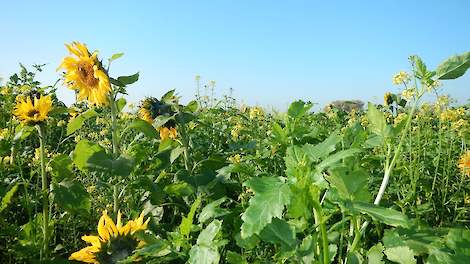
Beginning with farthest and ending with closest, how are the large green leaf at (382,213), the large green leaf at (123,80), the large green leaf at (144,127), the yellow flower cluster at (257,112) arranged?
the yellow flower cluster at (257,112), the large green leaf at (123,80), the large green leaf at (144,127), the large green leaf at (382,213)

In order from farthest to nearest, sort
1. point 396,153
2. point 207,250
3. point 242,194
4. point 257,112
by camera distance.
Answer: point 257,112 → point 242,194 → point 207,250 → point 396,153

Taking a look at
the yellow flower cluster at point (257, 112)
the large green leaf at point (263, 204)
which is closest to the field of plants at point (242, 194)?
the large green leaf at point (263, 204)

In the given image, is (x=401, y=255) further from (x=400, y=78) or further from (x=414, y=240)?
(x=400, y=78)

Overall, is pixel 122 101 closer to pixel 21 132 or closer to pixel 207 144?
pixel 21 132

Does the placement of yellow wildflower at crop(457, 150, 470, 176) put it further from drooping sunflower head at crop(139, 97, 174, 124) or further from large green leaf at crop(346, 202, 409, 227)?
large green leaf at crop(346, 202, 409, 227)

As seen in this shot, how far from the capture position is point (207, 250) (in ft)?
4.43

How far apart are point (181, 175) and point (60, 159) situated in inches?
21.2

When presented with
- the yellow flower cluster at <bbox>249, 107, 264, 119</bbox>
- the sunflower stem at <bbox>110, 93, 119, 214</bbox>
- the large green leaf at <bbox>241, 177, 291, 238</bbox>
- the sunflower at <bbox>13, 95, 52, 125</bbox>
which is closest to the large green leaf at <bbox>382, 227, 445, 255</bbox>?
the large green leaf at <bbox>241, 177, 291, 238</bbox>

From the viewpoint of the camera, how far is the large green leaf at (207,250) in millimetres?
1331

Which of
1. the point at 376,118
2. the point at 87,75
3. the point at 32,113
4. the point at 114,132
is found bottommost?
the point at 376,118

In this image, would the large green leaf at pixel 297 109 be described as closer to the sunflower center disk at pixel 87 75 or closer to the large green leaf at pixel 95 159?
the large green leaf at pixel 95 159

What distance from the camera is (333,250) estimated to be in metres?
1.35

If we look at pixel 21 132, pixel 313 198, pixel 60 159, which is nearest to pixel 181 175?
pixel 60 159

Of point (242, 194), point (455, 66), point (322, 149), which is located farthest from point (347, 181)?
point (242, 194)
